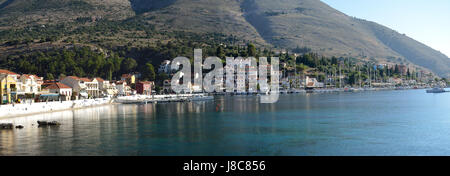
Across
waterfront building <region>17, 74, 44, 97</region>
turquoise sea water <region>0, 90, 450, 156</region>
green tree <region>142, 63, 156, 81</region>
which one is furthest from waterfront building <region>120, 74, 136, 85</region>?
turquoise sea water <region>0, 90, 450, 156</region>

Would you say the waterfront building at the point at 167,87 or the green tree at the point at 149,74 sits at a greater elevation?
the green tree at the point at 149,74

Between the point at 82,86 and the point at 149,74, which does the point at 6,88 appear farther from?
the point at 149,74

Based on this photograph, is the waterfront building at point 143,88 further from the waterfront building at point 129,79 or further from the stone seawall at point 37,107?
the stone seawall at point 37,107

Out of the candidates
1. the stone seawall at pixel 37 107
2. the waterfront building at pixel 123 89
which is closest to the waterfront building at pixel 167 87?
the waterfront building at pixel 123 89

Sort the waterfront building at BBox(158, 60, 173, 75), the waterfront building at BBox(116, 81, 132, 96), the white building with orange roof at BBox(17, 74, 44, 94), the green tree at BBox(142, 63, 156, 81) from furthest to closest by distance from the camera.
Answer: the waterfront building at BBox(158, 60, 173, 75)
the green tree at BBox(142, 63, 156, 81)
the waterfront building at BBox(116, 81, 132, 96)
the white building with orange roof at BBox(17, 74, 44, 94)

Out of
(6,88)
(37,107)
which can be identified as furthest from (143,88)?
(37,107)

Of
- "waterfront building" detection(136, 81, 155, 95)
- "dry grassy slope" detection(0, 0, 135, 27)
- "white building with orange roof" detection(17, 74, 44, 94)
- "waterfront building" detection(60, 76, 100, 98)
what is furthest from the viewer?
"dry grassy slope" detection(0, 0, 135, 27)

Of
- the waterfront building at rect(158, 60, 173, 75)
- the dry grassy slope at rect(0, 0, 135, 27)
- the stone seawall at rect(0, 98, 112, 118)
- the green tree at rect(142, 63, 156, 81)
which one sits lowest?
the stone seawall at rect(0, 98, 112, 118)

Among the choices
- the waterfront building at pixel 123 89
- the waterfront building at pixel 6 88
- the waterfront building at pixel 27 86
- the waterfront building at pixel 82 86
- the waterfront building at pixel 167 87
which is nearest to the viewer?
the waterfront building at pixel 6 88

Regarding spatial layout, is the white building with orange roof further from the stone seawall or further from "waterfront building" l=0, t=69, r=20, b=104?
the stone seawall

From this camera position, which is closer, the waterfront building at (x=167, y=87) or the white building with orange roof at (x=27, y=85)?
the white building with orange roof at (x=27, y=85)

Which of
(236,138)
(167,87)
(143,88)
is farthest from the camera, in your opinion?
(167,87)

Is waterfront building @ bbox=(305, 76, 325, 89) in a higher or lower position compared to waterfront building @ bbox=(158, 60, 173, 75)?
lower
